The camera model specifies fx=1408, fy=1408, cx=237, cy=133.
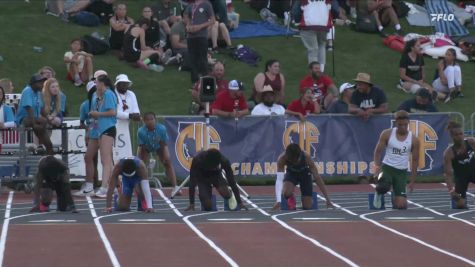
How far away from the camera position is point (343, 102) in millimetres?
23422

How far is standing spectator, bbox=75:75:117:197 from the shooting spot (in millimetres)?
20766

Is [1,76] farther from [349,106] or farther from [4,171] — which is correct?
[349,106]

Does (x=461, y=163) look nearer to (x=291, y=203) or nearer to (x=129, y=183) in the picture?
(x=291, y=203)

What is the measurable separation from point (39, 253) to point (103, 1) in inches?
557

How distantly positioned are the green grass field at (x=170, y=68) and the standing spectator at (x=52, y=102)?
2860 mm

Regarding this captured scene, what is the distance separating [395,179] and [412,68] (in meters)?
7.24

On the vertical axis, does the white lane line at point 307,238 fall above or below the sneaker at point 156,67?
below

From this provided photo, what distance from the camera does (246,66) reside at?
27.4 meters

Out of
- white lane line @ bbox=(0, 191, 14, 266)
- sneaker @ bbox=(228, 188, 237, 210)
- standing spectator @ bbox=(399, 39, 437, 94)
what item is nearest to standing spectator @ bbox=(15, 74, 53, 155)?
white lane line @ bbox=(0, 191, 14, 266)

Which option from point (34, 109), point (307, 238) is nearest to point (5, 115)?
point (34, 109)

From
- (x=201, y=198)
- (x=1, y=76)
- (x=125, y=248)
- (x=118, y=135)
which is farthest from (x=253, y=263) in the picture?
(x=1, y=76)

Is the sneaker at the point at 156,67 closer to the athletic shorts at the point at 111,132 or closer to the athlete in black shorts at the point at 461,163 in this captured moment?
the athletic shorts at the point at 111,132

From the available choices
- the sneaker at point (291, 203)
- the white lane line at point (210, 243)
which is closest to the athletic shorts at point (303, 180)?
the sneaker at point (291, 203)

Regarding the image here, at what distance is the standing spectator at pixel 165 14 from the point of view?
89.7ft
